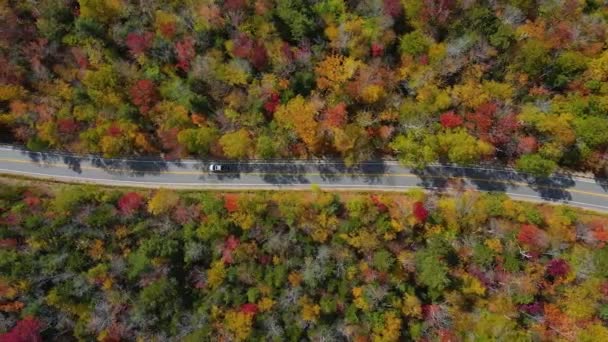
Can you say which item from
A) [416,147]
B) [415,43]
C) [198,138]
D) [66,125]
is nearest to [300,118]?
[198,138]

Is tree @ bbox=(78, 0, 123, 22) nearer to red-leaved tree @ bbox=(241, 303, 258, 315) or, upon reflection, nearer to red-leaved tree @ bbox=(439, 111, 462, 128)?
red-leaved tree @ bbox=(241, 303, 258, 315)

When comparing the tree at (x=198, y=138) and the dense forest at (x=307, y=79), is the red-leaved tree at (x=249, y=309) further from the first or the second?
the tree at (x=198, y=138)

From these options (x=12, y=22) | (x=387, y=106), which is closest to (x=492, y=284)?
(x=387, y=106)

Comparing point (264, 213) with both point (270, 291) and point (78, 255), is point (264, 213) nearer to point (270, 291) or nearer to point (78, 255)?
point (270, 291)

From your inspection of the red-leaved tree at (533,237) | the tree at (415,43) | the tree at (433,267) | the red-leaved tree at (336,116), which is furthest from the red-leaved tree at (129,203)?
the red-leaved tree at (533,237)

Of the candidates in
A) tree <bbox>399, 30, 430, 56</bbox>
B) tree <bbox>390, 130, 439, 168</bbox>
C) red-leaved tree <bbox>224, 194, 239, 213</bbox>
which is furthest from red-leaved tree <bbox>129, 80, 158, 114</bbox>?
tree <bbox>399, 30, 430, 56</bbox>

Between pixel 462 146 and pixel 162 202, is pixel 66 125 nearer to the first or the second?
pixel 162 202
